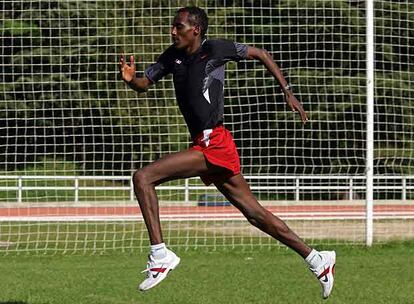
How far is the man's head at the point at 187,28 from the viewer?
29.2ft

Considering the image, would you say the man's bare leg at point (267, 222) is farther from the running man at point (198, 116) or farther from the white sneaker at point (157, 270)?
the white sneaker at point (157, 270)

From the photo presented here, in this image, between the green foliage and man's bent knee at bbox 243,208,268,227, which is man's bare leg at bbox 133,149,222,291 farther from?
the green foliage

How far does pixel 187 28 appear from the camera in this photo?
8.89 metres

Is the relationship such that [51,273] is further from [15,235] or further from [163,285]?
[15,235]

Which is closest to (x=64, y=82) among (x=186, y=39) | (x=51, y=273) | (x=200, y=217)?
(x=200, y=217)

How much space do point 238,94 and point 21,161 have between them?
13.5ft

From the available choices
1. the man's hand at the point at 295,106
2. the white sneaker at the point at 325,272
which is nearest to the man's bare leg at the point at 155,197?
the man's hand at the point at 295,106

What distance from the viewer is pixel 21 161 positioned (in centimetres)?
1853

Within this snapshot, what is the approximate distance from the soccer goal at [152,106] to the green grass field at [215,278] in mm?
1557

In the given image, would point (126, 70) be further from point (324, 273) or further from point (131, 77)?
point (324, 273)

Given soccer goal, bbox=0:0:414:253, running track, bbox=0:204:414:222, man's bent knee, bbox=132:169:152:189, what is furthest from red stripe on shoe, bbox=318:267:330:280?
running track, bbox=0:204:414:222

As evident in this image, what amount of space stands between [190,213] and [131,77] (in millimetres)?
14087

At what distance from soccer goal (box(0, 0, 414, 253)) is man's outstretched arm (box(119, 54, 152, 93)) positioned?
817 centimetres

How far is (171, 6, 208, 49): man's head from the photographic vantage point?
29.2ft
